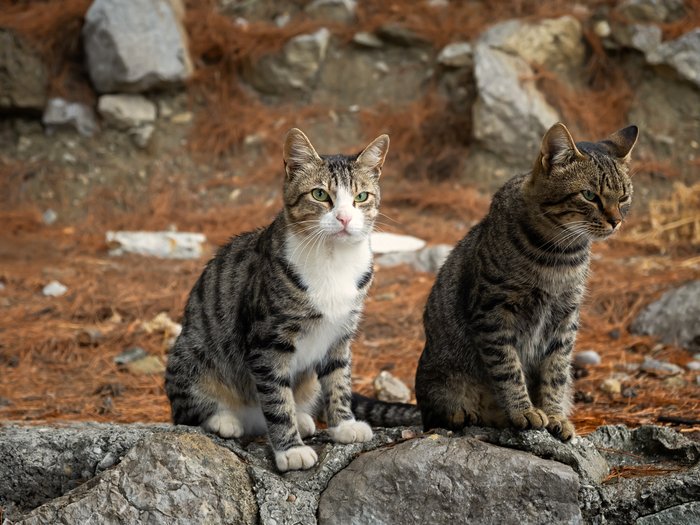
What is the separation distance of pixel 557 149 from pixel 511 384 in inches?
37.1

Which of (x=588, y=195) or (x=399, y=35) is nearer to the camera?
(x=588, y=195)

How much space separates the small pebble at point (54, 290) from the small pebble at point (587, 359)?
3.94m

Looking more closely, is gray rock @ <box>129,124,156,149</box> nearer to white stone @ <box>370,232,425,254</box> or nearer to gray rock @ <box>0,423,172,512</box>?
white stone @ <box>370,232,425,254</box>

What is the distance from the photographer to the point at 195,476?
3.17 meters

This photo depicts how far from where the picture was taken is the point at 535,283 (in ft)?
10.8

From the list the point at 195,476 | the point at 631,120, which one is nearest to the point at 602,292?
the point at 631,120

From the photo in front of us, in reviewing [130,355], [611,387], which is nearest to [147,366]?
[130,355]

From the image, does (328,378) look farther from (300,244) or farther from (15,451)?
(15,451)

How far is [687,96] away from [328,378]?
6.67 metres

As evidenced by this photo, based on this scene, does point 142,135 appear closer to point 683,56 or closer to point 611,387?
point 683,56

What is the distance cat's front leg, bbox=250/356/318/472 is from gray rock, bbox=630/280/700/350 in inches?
120

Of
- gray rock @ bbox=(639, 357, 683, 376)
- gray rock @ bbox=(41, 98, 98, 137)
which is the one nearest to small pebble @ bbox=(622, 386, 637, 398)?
gray rock @ bbox=(639, 357, 683, 376)

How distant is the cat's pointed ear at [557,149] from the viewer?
3.26 metres

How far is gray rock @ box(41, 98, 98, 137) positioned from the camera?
9.03 meters
